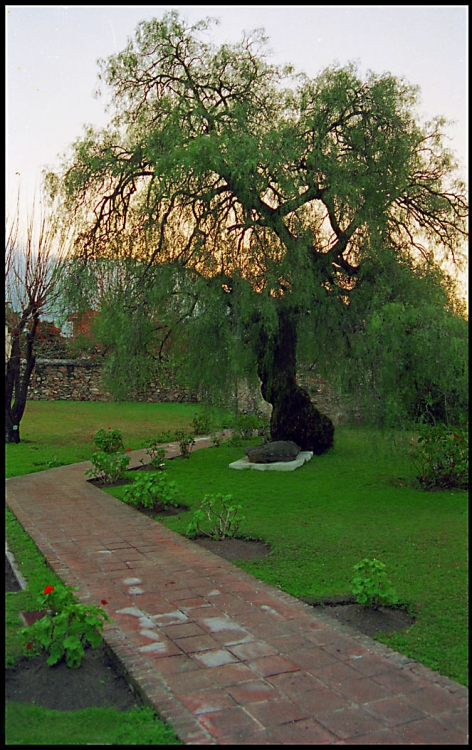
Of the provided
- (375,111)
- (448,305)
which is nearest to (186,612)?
(448,305)

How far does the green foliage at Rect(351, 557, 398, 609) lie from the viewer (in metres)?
4.44

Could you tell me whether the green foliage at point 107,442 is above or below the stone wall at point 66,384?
below

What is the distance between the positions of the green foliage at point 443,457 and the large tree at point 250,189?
2471 mm

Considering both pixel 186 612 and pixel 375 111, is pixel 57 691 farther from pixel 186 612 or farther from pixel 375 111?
pixel 375 111

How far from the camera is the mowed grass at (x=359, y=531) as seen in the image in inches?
171

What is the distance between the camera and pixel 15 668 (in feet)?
12.0

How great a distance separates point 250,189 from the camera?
32.6ft

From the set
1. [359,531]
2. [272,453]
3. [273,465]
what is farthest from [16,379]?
[359,531]

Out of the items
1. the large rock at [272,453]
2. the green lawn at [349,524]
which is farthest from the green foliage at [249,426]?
the large rock at [272,453]

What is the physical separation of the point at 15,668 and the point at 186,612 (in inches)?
49.1

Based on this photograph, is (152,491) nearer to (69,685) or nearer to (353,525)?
(353,525)

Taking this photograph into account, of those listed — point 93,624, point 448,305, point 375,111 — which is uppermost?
point 375,111

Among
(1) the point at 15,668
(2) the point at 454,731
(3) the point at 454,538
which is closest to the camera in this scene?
(2) the point at 454,731

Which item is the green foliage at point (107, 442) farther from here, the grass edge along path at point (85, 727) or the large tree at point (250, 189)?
the grass edge along path at point (85, 727)
